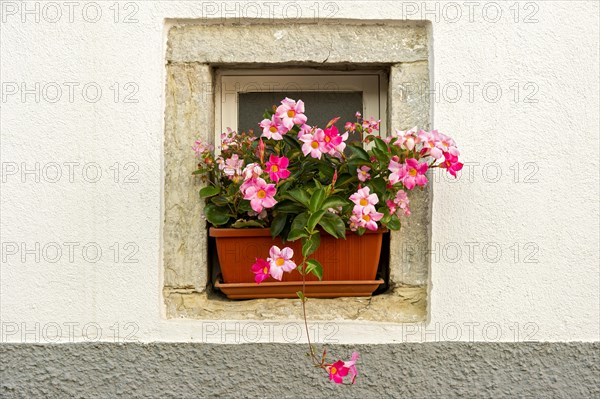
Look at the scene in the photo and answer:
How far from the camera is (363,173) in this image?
7.11 ft

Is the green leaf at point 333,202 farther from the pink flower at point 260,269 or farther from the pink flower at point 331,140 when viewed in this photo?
the pink flower at point 260,269

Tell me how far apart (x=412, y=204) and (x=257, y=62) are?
2.65ft

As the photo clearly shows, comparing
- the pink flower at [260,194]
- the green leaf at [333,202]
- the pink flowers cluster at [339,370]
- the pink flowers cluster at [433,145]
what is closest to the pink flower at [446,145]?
the pink flowers cluster at [433,145]

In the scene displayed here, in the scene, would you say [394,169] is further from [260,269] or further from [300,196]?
[260,269]

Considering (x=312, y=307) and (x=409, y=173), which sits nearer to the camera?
(x=409, y=173)

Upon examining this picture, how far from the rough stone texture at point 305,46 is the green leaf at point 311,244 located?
706 millimetres

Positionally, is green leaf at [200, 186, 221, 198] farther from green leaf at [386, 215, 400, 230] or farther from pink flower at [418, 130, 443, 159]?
pink flower at [418, 130, 443, 159]

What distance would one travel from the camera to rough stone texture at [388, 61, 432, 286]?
2354 mm

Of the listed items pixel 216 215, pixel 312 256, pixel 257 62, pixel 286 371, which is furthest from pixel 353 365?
pixel 257 62

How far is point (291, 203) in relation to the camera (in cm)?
217

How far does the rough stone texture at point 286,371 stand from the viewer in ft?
7.46

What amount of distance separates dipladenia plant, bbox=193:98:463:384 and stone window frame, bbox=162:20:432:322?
103mm

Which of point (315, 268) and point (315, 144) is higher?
point (315, 144)

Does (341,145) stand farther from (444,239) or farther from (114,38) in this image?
(114,38)
